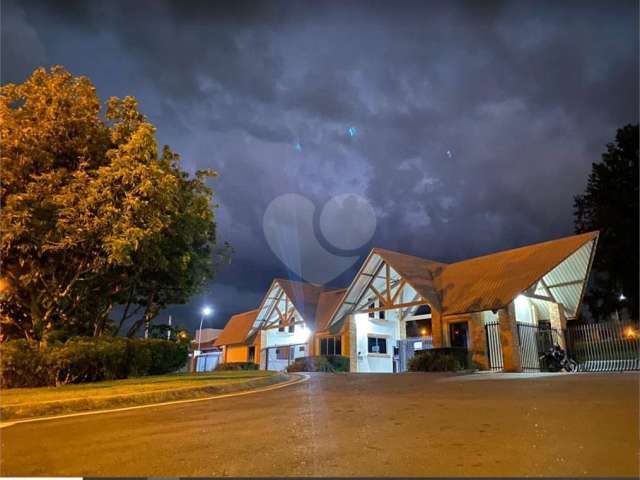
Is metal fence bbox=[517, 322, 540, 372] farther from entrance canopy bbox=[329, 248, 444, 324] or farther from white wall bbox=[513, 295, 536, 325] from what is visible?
entrance canopy bbox=[329, 248, 444, 324]

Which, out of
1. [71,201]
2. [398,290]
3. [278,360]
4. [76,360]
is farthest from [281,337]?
[71,201]

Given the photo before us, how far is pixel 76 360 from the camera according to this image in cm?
1386

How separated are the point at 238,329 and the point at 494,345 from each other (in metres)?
24.6

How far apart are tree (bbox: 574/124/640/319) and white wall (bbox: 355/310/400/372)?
19539mm

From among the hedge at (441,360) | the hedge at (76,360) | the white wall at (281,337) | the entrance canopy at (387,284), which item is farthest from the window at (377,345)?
the hedge at (76,360)

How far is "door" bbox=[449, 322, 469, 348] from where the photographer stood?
2362 centimetres

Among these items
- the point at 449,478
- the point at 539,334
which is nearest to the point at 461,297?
the point at 539,334

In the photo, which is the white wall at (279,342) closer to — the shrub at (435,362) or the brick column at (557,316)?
the shrub at (435,362)

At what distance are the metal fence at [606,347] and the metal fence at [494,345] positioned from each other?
4034 millimetres

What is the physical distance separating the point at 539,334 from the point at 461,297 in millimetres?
4073

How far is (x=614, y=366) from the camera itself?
2089cm

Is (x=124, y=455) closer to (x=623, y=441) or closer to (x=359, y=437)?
(x=359, y=437)

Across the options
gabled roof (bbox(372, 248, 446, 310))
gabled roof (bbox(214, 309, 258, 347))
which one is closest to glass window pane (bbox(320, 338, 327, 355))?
gabled roof (bbox(372, 248, 446, 310))

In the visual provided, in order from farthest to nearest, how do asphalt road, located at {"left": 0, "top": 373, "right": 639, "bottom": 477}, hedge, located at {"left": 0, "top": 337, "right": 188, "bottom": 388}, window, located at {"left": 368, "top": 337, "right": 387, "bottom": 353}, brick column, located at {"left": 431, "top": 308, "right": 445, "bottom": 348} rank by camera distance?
window, located at {"left": 368, "top": 337, "right": 387, "bottom": 353} → brick column, located at {"left": 431, "top": 308, "right": 445, "bottom": 348} → hedge, located at {"left": 0, "top": 337, "right": 188, "bottom": 388} → asphalt road, located at {"left": 0, "top": 373, "right": 639, "bottom": 477}
